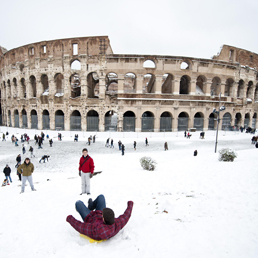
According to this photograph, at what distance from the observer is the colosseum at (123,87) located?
885 inches

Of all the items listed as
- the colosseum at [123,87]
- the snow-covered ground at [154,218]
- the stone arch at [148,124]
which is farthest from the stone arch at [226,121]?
the snow-covered ground at [154,218]

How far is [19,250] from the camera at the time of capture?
2.66 m

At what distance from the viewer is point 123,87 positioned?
73.8ft

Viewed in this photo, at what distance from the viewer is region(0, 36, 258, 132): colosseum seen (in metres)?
22.5

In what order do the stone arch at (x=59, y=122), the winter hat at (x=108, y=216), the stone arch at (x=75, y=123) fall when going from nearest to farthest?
the winter hat at (x=108, y=216)
the stone arch at (x=75, y=123)
the stone arch at (x=59, y=122)

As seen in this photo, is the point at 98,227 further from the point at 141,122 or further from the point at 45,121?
the point at 45,121

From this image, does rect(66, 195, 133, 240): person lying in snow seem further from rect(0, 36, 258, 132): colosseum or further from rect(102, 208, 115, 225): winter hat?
rect(0, 36, 258, 132): colosseum

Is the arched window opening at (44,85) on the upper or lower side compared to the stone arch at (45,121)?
upper

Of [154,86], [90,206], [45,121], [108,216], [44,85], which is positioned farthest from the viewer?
[44,85]

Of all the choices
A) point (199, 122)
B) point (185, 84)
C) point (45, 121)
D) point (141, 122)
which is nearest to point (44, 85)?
point (45, 121)

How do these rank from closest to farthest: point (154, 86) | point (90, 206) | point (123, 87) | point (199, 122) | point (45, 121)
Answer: point (90, 206)
point (123, 87)
point (154, 86)
point (199, 122)
point (45, 121)

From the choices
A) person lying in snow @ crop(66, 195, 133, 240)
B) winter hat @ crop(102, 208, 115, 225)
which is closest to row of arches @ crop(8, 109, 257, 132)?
person lying in snow @ crop(66, 195, 133, 240)

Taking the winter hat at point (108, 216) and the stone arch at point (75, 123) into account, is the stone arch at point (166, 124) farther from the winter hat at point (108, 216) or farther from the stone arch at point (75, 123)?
the winter hat at point (108, 216)

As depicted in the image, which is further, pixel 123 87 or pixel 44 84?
pixel 44 84
